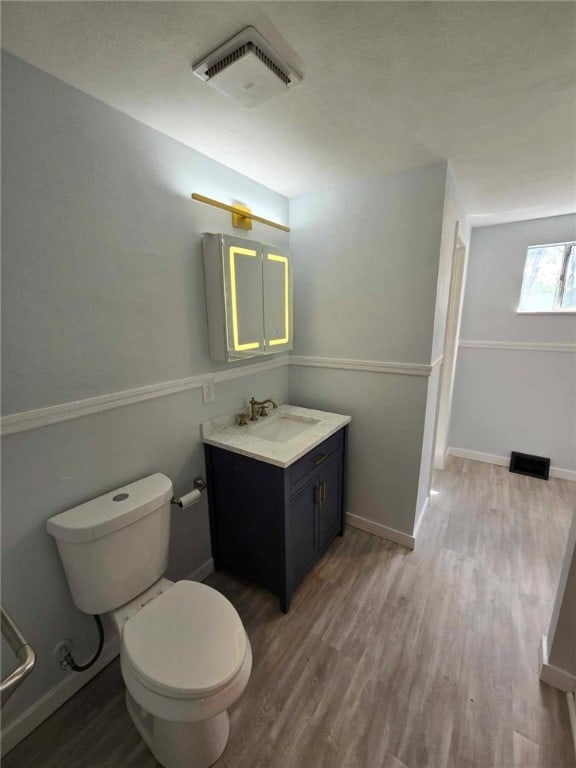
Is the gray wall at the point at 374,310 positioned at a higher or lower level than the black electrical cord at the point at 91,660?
higher

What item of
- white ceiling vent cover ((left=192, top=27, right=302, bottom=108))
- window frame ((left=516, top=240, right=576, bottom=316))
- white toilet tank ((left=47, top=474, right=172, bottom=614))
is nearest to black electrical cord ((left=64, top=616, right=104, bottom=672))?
white toilet tank ((left=47, top=474, right=172, bottom=614))

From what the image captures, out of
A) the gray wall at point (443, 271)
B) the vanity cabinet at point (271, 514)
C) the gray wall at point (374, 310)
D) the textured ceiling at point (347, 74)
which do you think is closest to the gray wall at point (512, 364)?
the gray wall at point (443, 271)

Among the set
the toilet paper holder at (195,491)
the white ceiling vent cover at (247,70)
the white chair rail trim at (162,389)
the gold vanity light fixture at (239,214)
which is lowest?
the toilet paper holder at (195,491)

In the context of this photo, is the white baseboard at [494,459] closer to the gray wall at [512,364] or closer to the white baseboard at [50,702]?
the gray wall at [512,364]

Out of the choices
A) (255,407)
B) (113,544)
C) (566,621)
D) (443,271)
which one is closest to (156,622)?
(113,544)

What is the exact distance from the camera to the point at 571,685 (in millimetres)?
1243

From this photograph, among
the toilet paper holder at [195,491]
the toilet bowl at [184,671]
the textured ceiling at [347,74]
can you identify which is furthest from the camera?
the toilet paper holder at [195,491]

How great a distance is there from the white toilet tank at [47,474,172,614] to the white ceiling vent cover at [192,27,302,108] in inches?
58.2

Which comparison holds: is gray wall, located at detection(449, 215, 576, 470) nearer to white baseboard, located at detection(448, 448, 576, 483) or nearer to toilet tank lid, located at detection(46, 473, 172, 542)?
white baseboard, located at detection(448, 448, 576, 483)

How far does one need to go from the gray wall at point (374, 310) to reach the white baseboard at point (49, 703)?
1.58 m

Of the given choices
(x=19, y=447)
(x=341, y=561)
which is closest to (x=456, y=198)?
(x=341, y=561)

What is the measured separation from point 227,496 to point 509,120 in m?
2.08

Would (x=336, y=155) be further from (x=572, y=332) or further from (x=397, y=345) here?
(x=572, y=332)

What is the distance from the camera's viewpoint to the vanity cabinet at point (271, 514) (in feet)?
4.93
